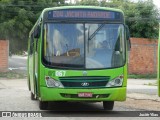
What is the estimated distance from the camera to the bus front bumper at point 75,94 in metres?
11.7

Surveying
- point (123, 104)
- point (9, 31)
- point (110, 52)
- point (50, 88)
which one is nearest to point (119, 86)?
point (110, 52)

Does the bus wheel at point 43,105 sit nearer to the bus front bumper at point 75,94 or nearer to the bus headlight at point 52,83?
the bus front bumper at point 75,94

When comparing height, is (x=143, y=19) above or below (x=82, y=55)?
below

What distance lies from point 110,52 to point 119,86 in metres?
0.98

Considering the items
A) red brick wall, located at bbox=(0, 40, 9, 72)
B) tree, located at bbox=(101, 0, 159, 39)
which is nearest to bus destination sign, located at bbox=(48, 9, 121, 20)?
red brick wall, located at bbox=(0, 40, 9, 72)

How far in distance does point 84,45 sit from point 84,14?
0.95 metres

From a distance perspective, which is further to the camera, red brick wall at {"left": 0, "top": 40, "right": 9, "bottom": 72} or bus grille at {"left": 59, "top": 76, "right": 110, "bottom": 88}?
red brick wall at {"left": 0, "top": 40, "right": 9, "bottom": 72}

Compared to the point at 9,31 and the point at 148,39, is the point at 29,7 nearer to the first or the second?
the point at 9,31

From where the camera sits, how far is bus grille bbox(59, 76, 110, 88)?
1181cm

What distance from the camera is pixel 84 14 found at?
12492 mm

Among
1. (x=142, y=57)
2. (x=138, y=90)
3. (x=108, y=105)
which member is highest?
(x=108, y=105)

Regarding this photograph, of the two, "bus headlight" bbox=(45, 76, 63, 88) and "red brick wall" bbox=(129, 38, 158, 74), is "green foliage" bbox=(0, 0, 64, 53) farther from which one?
"bus headlight" bbox=(45, 76, 63, 88)

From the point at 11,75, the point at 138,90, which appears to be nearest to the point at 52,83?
the point at 138,90

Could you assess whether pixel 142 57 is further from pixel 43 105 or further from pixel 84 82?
pixel 84 82
